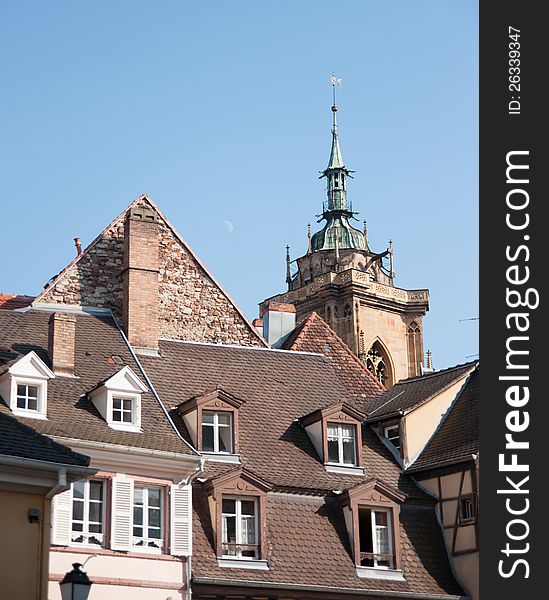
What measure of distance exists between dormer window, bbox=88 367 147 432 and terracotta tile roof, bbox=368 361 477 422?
6723 millimetres

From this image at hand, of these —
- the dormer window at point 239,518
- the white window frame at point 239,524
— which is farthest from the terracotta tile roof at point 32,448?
the white window frame at point 239,524

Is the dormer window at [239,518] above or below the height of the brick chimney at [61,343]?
below

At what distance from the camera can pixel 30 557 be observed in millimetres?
22125

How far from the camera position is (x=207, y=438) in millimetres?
33062

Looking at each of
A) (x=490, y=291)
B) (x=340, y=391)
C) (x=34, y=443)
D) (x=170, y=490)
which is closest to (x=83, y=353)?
(x=170, y=490)

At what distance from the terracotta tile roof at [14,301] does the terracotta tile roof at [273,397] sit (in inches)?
205

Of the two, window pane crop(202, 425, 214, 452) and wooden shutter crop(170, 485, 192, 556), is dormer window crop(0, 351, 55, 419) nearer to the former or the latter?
wooden shutter crop(170, 485, 192, 556)

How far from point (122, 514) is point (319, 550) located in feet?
14.5

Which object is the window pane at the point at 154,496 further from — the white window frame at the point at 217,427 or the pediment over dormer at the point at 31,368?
the pediment over dormer at the point at 31,368

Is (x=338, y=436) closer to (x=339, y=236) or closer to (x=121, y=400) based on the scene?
(x=121, y=400)

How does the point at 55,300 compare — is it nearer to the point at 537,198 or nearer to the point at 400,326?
the point at 537,198

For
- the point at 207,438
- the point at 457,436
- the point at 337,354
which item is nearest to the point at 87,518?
the point at 207,438

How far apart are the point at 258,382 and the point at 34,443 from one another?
13555 millimetres

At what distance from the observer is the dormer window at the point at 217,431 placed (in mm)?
33031
